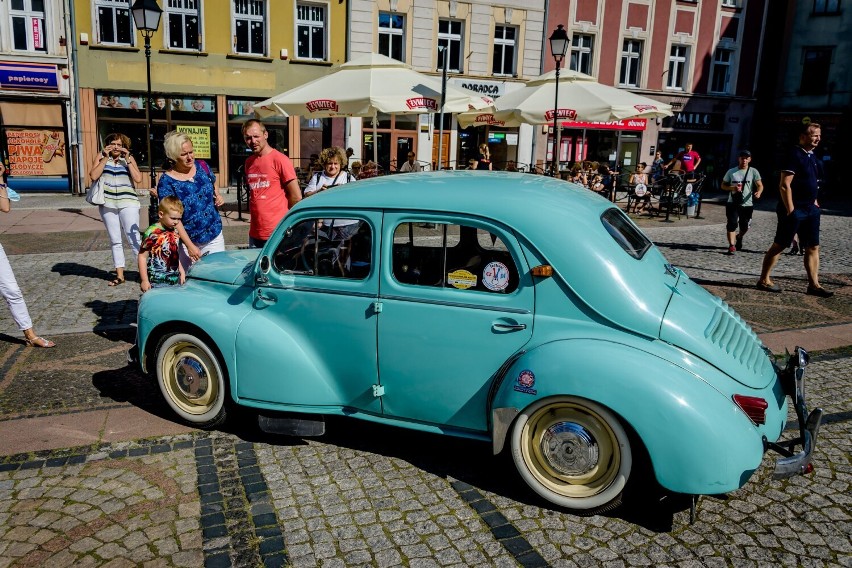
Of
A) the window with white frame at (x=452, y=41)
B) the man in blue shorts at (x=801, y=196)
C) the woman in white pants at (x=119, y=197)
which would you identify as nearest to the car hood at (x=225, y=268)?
the woman in white pants at (x=119, y=197)

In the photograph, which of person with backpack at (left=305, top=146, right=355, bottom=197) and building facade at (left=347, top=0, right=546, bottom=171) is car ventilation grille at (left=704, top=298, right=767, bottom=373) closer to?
person with backpack at (left=305, top=146, right=355, bottom=197)

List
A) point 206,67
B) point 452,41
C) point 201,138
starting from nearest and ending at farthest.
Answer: point 206,67 < point 201,138 < point 452,41

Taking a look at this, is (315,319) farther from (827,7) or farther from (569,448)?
(827,7)

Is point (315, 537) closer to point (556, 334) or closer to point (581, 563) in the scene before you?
point (581, 563)

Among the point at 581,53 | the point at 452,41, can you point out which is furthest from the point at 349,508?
the point at 581,53

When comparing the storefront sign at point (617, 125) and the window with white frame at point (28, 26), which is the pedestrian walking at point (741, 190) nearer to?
the storefront sign at point (617, 125)

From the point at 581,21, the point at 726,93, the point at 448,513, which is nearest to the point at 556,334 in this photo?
the point at 448,513

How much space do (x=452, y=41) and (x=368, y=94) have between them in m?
14.2

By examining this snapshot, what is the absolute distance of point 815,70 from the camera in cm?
2928

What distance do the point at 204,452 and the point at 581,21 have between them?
2576 centimetres

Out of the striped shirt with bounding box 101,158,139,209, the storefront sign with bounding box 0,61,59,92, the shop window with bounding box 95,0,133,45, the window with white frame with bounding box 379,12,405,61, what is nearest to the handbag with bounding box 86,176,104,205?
the striped shirt with bounding box 101,158,139,209

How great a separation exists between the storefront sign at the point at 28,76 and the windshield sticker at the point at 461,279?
20.1 metres

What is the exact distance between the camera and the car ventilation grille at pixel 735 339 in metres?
3.63

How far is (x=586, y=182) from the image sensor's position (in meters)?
16.0
